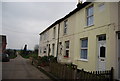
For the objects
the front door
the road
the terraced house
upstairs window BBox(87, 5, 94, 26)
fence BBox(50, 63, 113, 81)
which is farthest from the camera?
upstairs window BBox(87, 5, 94, 26)

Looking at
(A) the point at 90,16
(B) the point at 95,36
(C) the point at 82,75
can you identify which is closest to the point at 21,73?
(B) the point at 95,36

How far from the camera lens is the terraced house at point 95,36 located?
27.0 feet

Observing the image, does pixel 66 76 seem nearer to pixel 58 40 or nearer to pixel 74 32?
pixel 74 32

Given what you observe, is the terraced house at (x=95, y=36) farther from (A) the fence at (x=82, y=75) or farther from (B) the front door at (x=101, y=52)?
(A) the fence at (x=82, y=75)

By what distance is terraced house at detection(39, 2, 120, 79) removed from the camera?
27.0ft

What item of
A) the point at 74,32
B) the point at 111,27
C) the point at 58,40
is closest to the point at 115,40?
the point at 111,27

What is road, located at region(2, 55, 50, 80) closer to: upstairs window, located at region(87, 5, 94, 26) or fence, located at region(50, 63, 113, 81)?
fence, located at region(50, 63, 113, 81)

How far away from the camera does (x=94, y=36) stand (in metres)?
10.1

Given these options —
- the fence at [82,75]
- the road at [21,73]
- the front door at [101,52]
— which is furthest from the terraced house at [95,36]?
the road at [21,73]

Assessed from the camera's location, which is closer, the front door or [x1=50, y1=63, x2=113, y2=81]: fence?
[x1=50, y1=63, x2=113, y2=81]: fence

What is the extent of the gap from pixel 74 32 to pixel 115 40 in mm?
5742

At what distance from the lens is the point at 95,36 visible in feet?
32.7

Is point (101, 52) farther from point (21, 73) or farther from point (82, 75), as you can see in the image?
point (21, 73)

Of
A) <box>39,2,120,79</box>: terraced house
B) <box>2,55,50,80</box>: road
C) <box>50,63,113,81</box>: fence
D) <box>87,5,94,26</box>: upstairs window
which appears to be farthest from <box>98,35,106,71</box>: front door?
<box>2,55,50,80</box>: road
